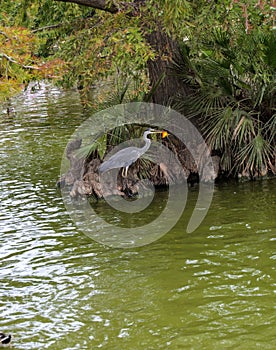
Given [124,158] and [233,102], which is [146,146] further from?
[233,102]

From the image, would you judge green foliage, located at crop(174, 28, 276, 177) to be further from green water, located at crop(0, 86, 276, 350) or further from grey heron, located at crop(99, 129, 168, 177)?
grey heron, located at crop(99, 129, 168, 177)

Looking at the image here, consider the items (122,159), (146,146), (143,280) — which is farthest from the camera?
(146,146)

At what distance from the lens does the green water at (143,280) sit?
7.75 meters

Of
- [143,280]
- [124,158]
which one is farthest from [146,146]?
[143,280]

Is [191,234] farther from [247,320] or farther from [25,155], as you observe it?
[25,155]

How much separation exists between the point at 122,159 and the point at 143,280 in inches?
149

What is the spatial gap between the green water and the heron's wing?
747 mm

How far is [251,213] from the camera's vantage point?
39.1 ft

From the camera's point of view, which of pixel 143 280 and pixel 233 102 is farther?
pixel 233 102

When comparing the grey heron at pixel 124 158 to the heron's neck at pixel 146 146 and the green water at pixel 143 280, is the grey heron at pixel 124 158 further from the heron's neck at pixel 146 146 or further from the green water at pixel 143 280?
the green water at pixel 143 280

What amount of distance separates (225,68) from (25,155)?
5778 mm

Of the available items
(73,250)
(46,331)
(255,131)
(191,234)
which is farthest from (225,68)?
(46,331)

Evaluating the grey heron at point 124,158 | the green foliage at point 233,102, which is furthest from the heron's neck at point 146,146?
the green foliage at point 233,102

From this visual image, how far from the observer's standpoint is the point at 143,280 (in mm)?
9320
